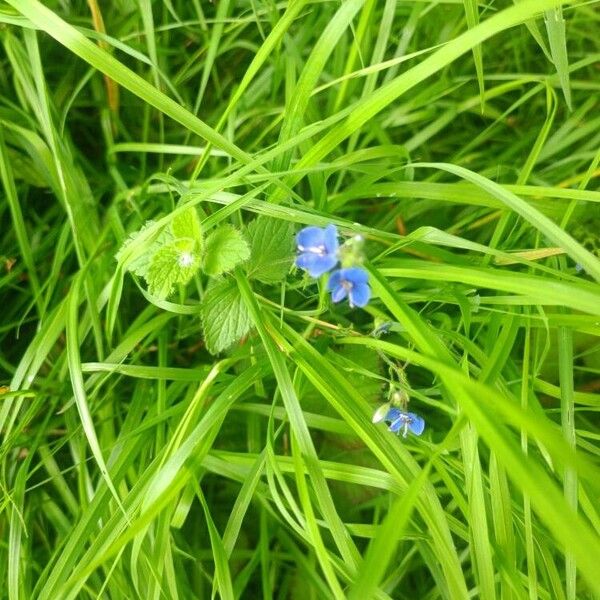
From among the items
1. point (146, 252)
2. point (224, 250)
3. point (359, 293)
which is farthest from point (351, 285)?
point (146, 252)

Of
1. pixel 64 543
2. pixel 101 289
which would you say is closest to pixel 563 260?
pixel 101 289

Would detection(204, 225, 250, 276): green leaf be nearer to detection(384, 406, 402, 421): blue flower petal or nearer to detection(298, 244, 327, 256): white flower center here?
detection(298, 244, 327, 256): white flower center

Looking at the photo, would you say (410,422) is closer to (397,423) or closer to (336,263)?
(397,423)

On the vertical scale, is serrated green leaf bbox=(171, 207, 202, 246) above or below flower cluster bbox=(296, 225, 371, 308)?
above

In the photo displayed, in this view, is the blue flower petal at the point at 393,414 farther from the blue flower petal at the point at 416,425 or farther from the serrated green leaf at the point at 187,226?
the serrated green leaf at the point at 187,226

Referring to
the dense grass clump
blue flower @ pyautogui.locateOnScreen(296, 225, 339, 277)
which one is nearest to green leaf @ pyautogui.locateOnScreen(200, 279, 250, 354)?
the dense grass clump

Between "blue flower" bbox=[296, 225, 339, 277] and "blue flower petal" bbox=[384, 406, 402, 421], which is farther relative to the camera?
"blue flower petal" bbox=[384, 406, 402, 421]

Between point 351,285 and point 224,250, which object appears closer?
point 351,285
